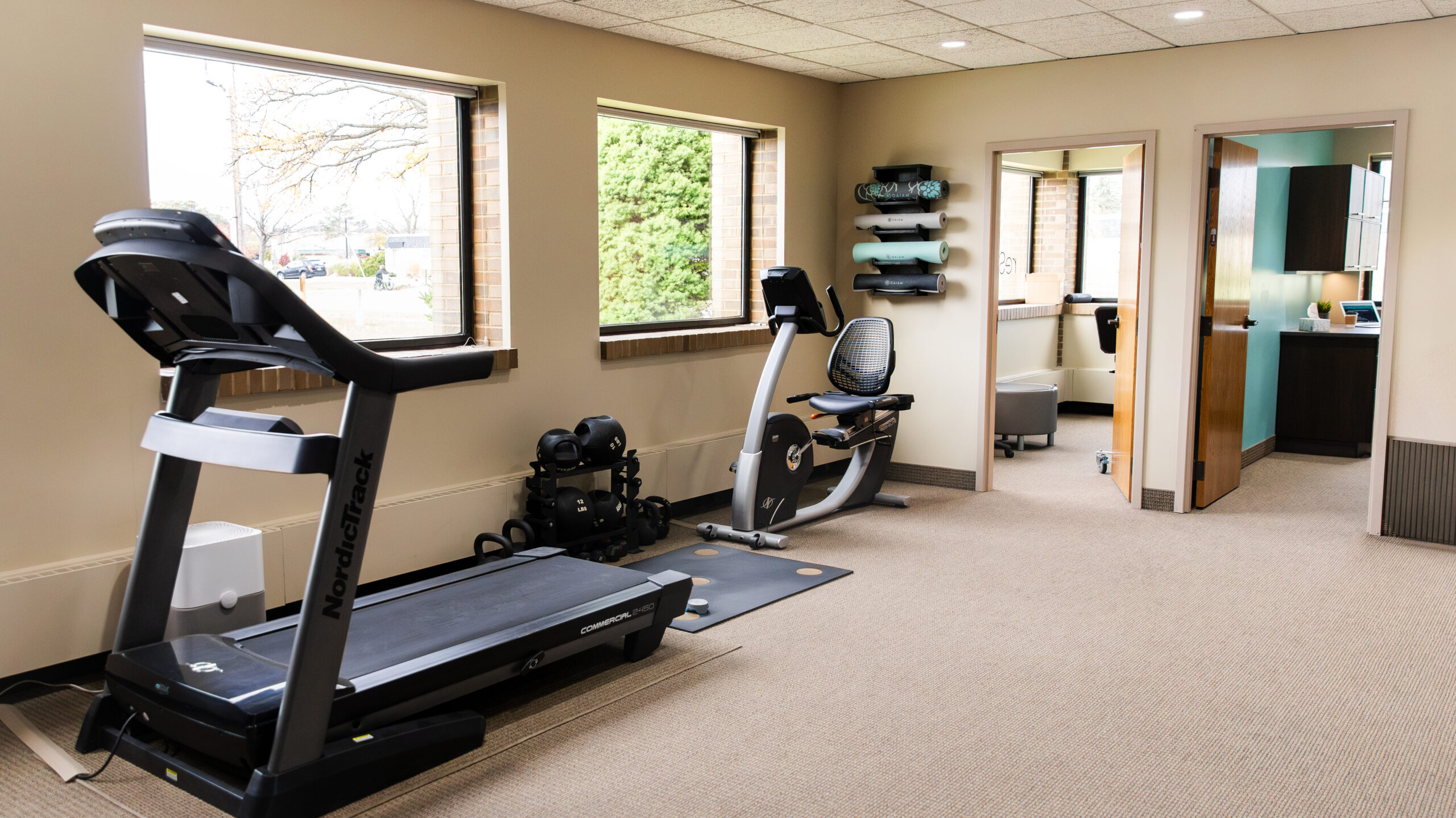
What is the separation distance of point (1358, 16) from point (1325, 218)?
3.23 metres

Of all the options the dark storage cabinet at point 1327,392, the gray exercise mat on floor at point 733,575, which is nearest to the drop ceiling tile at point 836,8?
the gray exercise mat on floor at point 733,575

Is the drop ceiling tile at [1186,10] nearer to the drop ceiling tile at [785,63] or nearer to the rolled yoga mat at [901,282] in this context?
the drop ceiling tile at [785,63]

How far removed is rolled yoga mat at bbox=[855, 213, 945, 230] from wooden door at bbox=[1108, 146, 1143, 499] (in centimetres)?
110

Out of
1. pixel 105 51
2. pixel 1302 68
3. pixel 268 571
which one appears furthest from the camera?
pixel 1302 68

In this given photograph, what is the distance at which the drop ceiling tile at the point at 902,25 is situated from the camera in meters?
5.14

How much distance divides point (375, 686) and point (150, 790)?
0.65 meters

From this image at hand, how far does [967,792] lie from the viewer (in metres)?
2.88

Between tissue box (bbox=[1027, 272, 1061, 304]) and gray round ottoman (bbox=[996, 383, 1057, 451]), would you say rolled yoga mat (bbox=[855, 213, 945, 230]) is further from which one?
tissue box (bbox=[1027, 272, 1061, 304])

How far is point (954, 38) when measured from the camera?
5652 mm

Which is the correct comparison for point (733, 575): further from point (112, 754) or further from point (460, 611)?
point (112, 754)

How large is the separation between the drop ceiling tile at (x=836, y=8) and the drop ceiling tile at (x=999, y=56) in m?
1.01

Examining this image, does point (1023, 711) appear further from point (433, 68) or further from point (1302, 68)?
point (1302, 68)

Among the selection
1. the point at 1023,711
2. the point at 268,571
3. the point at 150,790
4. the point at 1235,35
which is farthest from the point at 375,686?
the point at 1235,35

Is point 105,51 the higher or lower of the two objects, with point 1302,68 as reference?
lower
